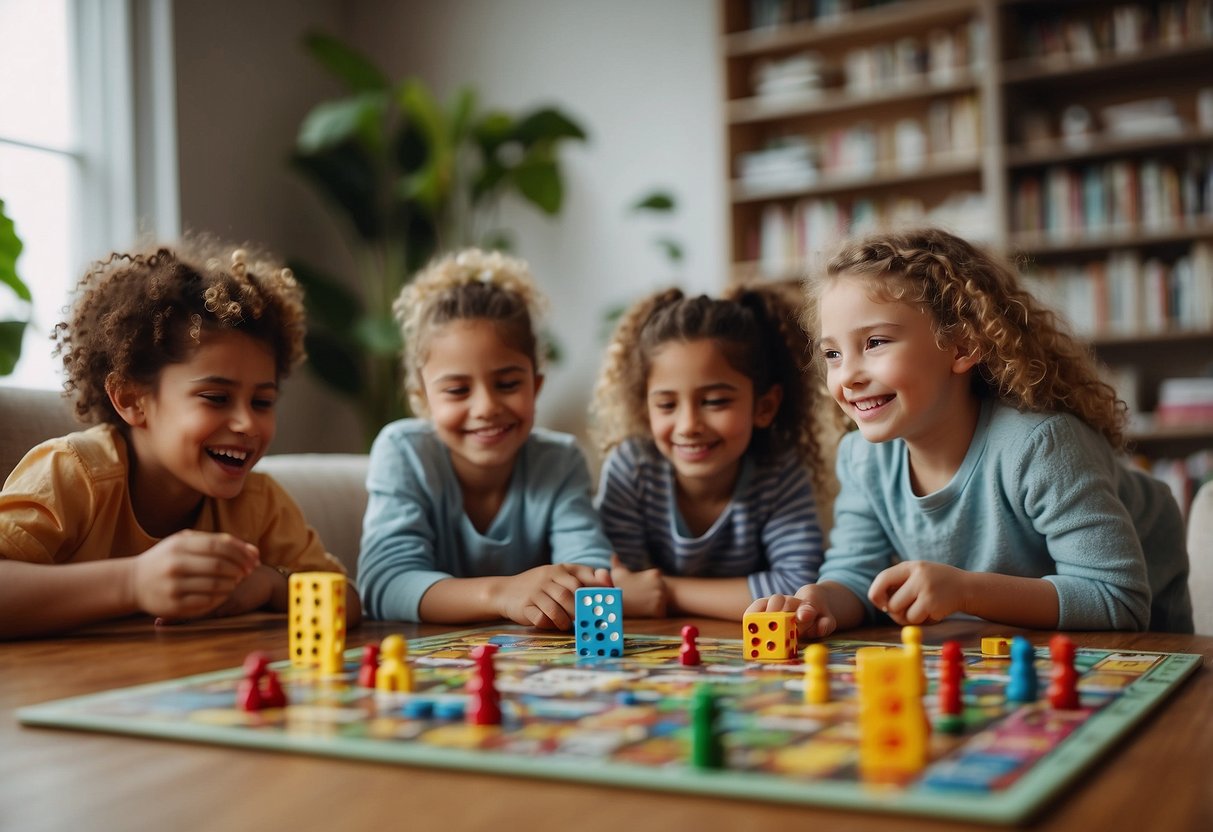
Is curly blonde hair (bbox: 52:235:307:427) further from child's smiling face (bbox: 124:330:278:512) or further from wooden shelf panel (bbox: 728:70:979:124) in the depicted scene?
wooden shelf panel (bbox: 728:70:979:124)

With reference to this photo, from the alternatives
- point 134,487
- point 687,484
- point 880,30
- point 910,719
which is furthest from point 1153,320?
point 910,719

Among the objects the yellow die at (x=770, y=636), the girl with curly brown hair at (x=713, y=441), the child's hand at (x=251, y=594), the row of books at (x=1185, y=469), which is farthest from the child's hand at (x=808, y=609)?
the row of books at (x=1185, y=469)

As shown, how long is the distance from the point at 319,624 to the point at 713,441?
A: 34.4 inches

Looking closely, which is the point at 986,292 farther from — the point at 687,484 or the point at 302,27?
the point at 302,27

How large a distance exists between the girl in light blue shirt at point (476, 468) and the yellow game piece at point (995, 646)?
0.69 m

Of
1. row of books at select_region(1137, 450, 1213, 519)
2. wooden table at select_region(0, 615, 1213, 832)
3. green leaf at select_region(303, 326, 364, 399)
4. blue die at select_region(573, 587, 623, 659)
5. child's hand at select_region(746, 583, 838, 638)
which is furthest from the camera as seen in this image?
green leaf at select_region(303, 326, 364, 399)

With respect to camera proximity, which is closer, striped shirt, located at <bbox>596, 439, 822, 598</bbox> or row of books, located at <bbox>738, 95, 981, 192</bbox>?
striped shirt, located at <bbox>596, 439, 822, 598</bbox>

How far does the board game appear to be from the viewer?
605 millimetres

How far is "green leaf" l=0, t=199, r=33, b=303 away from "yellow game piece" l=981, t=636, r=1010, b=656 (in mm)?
1565

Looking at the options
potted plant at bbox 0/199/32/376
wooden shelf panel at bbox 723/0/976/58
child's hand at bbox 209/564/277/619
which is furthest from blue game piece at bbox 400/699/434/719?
wooden shelf panel at bbox 723/0/976/58

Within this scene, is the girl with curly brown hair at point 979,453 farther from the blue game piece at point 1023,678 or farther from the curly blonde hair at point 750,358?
the blue game piece at point 1023,678

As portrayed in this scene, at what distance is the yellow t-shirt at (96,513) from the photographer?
54.2 inches

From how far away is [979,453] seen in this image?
1462mm

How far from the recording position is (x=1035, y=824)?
1.82ft
